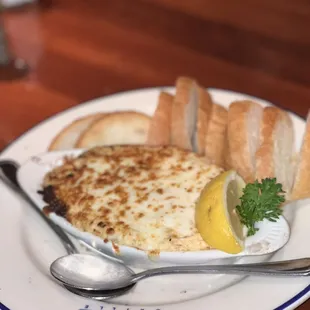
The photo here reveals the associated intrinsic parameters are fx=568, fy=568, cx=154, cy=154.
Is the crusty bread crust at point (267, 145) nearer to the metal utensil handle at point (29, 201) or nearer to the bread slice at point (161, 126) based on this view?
the bread slice at point (161, 126)

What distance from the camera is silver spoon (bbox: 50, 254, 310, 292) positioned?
116cm

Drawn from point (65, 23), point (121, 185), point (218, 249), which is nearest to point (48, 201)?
point (121, 185)

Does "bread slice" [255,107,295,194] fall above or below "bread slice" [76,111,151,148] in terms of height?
above

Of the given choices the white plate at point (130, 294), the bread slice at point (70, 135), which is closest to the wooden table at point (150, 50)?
the bread slice at point (70, 135)

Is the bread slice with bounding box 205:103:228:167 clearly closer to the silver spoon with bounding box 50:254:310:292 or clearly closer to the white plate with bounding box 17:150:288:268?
the white plate with bounding box 17:150:288:268

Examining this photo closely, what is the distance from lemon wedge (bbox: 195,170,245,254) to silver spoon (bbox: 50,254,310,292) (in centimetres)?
5

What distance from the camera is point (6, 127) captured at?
1920mm

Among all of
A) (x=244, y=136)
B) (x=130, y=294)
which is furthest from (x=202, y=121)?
(x=130, y=294)

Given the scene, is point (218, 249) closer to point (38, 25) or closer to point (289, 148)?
point (289, 148)

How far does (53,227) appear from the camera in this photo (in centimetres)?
143

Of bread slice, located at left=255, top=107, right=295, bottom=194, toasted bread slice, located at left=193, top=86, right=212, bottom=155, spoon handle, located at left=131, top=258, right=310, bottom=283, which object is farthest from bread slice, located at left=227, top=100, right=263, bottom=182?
spoon handle, located at left=131, top=258, right=310, bottom=283

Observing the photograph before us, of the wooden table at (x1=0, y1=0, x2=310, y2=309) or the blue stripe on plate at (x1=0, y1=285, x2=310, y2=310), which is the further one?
the wooden table at (x1=0, y1=0, x2=310, y2=309)

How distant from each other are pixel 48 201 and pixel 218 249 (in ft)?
1.54

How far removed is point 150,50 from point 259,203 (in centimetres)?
116
